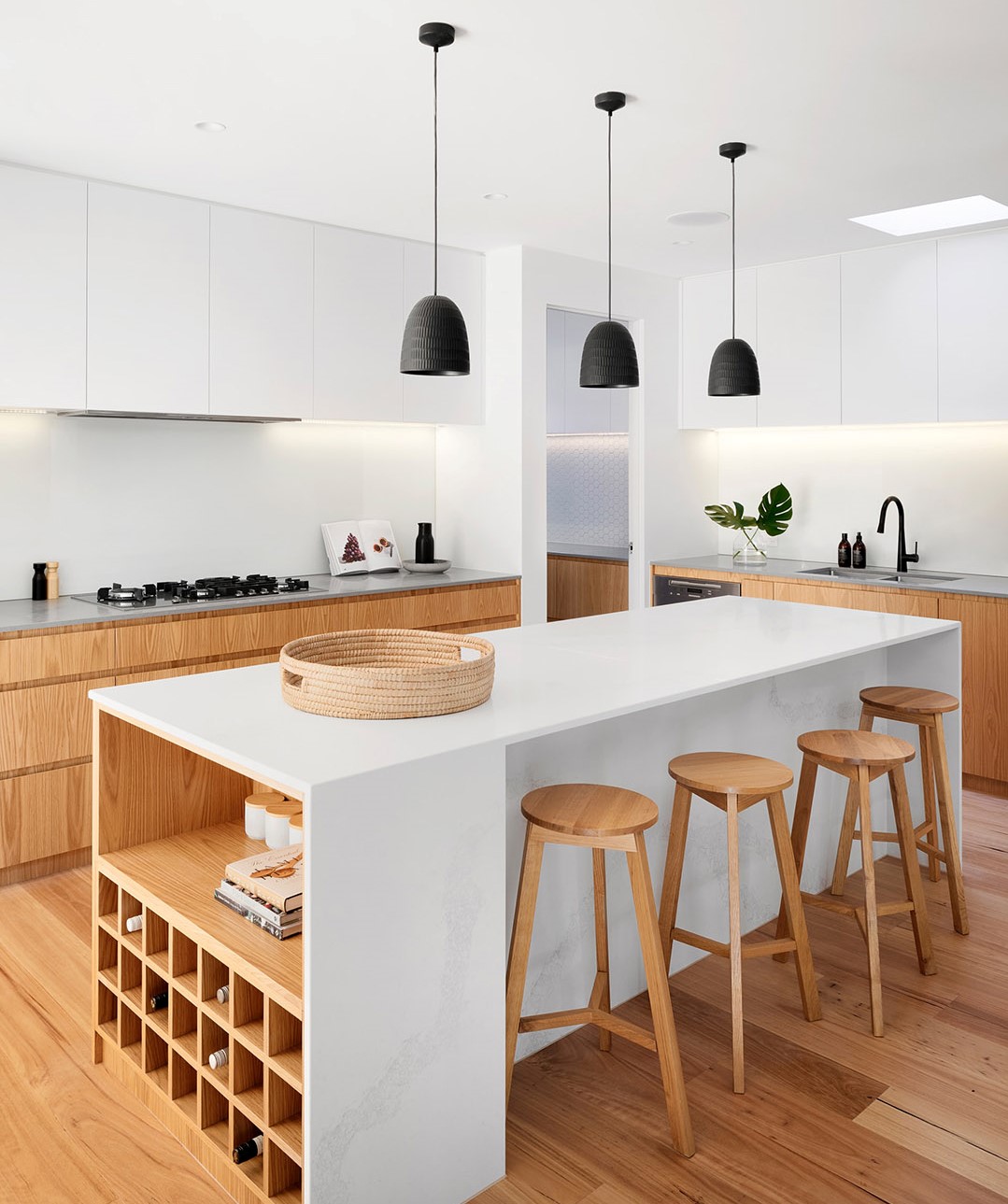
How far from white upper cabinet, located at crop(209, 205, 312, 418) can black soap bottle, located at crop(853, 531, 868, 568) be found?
9.39 feet

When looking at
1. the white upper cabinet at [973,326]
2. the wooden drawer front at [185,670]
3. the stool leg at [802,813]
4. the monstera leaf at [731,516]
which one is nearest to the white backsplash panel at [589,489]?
the monstera leaf at [731,516]

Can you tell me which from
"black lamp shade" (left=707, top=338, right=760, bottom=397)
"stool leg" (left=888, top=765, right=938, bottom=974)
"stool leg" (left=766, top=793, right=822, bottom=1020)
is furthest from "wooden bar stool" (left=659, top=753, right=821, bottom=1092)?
"black lamp shade" (left=707, top=338, right=760, bottom=397)

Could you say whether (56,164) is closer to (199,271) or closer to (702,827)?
(199,271)

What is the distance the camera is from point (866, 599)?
4590 mm

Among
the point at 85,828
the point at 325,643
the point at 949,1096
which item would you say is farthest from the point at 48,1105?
the point at 949,1096

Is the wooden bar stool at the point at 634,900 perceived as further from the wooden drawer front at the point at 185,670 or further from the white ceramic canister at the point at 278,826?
the wooden drawer front at the point at 185,670

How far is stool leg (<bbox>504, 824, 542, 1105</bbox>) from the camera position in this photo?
203 cm

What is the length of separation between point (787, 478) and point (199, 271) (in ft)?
10.8

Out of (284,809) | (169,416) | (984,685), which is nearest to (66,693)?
(169,416)

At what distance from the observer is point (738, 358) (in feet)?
10.9

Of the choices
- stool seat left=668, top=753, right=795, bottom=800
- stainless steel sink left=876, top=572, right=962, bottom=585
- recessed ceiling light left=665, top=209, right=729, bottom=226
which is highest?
recessed ceiling light left=665, top=209, right=729, bottom=226

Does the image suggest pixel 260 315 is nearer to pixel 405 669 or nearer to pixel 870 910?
pixel 405 669

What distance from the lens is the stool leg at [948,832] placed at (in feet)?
9.73

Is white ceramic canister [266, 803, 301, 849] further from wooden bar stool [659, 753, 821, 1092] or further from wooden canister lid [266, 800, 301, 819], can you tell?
wooden bar stool [659, 753, 821, 1092]
